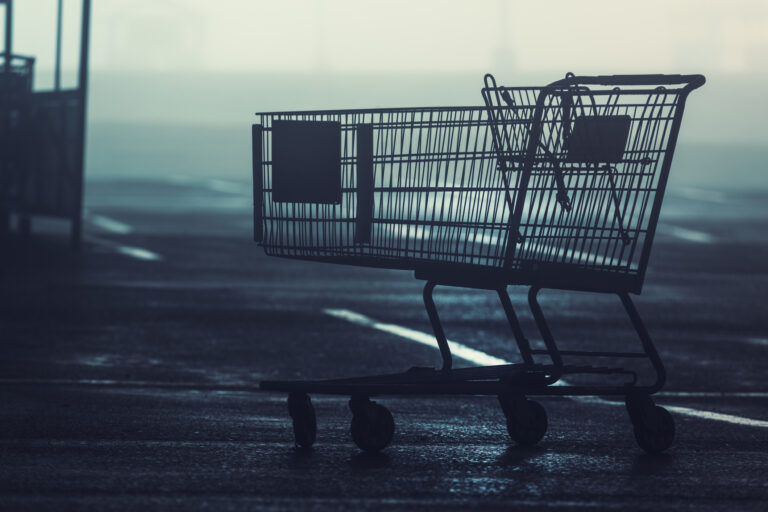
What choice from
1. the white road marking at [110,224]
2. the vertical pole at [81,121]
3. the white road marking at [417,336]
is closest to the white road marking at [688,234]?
the white road marking at [110,224]

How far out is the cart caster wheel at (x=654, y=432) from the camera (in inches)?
230

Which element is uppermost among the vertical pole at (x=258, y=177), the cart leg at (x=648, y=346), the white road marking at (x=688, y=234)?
the white road marking at (x=688, y=234)

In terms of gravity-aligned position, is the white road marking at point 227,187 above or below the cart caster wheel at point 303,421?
above

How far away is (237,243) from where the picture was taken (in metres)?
17.2

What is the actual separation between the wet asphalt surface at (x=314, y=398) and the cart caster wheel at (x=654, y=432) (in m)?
0.06

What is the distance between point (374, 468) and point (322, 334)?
4385 mm

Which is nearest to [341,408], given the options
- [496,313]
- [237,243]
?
[496,313]

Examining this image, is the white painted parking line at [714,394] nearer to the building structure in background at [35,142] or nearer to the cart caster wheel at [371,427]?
the cart caster wheel at [371,427]

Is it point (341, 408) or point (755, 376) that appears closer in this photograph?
point (341, 408)

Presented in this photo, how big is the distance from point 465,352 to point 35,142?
10.2 metres

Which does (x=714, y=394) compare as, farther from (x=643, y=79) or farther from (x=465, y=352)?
(x=643, y=79)

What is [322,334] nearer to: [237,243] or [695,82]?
[695,82]

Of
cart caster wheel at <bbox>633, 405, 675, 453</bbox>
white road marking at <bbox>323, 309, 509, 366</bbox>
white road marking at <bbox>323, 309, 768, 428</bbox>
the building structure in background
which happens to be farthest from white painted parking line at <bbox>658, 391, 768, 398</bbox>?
the building structure in background

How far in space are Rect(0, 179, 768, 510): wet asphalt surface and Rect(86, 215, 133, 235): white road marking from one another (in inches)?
96.5
